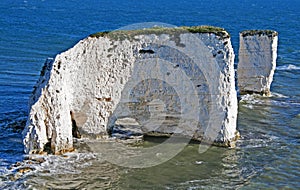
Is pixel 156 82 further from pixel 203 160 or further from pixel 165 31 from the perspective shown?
pixel 203 160

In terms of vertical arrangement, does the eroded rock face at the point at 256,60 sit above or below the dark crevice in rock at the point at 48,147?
above

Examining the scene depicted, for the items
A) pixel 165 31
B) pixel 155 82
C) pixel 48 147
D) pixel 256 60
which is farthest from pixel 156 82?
pixel 256 60

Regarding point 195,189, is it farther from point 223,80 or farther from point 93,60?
point 93,60

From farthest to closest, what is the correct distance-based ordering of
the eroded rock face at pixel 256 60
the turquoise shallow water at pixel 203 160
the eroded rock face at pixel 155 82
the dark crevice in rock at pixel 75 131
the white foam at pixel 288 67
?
the white foam at pixel 288 67
the eroded rock face at pixel 256 60
the dark crevice in rock at pixel 75 131
the eroded rock face at pixel 155 82
the turquoise shallow water at pixel 203 160

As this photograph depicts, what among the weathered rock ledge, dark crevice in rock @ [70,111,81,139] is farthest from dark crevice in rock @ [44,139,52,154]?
dark crevice in rock @ [70,111,81,139]

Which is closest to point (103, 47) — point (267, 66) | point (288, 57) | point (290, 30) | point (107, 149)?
point (107, 149)

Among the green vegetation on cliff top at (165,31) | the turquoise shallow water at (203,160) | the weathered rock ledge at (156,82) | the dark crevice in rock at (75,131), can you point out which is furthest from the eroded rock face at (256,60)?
the dark crevice in rock at (75,131)

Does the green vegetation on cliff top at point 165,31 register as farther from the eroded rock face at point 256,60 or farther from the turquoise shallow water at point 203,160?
the eroded rock face at point 256,60
